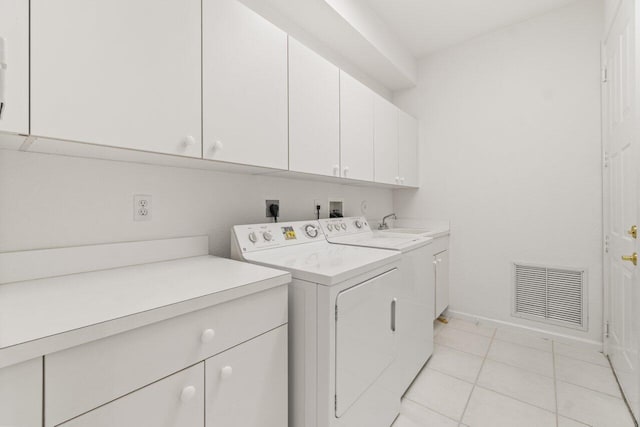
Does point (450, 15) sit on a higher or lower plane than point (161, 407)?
higher

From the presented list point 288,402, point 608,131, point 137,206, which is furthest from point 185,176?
point 608,131

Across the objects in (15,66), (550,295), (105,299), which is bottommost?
(550,295)

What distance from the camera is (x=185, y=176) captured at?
1425 mm

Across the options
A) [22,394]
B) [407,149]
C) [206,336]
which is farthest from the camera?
[407,149]

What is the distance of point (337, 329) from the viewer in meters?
1.06

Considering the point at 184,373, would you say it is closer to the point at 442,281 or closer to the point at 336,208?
the point at 336,208

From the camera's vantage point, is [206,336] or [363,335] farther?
[363,335]

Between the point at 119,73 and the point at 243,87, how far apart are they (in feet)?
1.59

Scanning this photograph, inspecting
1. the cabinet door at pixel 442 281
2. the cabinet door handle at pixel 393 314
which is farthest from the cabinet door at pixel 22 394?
the cabinet door at pixel 442 281

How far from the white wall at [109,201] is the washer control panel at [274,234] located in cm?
19

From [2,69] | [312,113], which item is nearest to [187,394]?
[2,69]

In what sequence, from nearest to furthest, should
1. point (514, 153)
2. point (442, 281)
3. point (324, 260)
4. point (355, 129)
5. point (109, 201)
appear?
point (109, 201), point (324, 260), point (355, 129), point (514, 153), point (442, 281)

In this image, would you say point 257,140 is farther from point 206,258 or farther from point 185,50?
point 206,258

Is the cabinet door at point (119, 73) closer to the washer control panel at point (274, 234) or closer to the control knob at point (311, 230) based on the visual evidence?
the washer control panel at point (274, 234)
